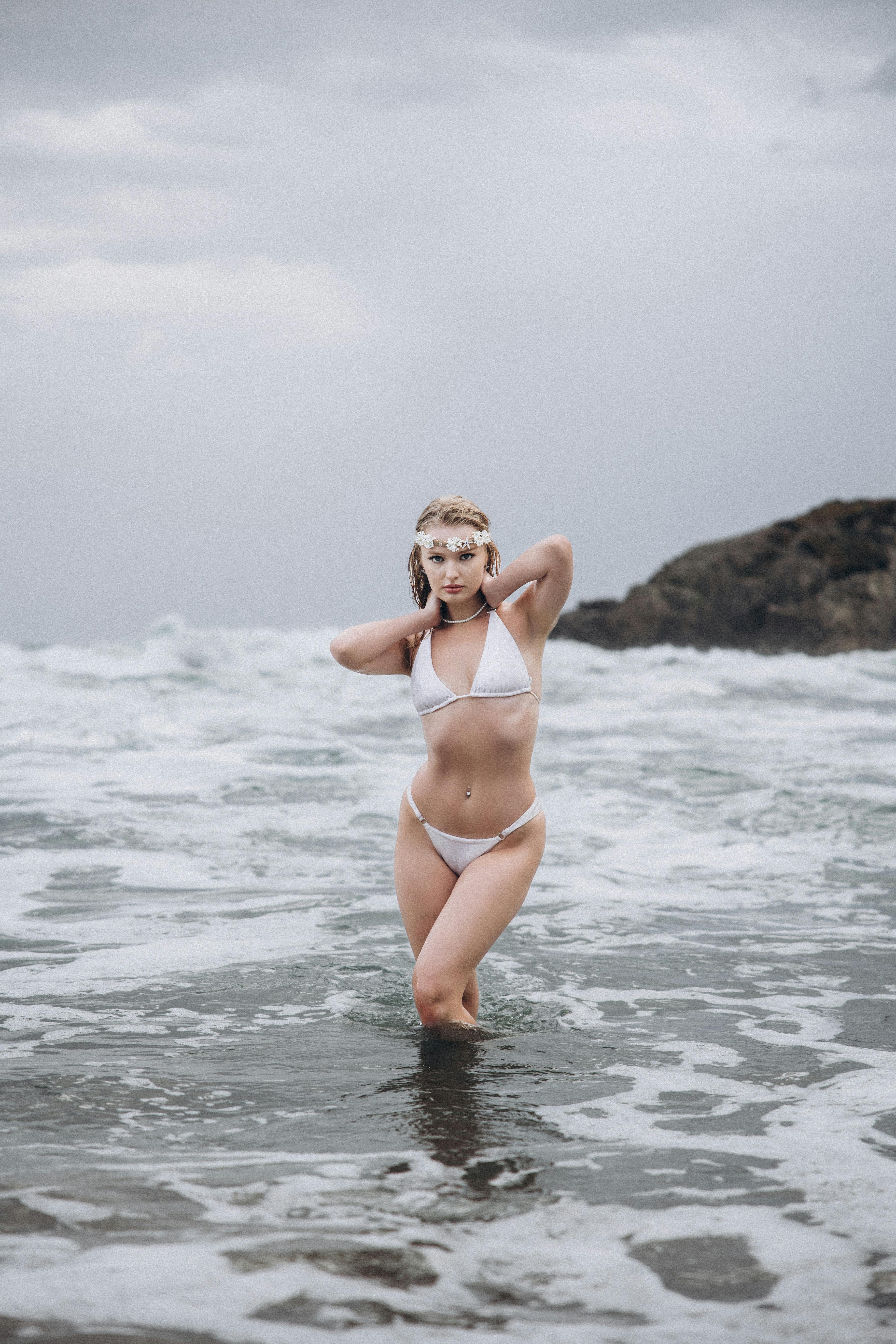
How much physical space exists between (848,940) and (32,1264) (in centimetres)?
517

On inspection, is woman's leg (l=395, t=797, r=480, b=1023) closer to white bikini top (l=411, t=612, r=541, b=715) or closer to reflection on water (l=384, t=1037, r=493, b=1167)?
reflection on water (l=384, t=1037, r=493, b=1167)

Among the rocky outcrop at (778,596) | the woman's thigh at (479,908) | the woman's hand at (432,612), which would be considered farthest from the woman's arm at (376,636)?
the rocky outcrop at (778,596)

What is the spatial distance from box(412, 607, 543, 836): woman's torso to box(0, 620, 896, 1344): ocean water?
96 centimetres

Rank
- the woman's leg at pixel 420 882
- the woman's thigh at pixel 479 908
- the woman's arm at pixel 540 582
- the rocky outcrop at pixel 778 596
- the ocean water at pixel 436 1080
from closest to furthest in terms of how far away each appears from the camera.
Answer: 1. the ocean water at pixel 436 1080
2. the woman's thigh at pixel 479 908
3. the woman's arm at pixel 540 582
4. the woman's leg at pixel 420 882
5. the rocky outcrop at pixel 778 596

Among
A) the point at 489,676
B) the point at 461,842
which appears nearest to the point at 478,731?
the point at 489,676

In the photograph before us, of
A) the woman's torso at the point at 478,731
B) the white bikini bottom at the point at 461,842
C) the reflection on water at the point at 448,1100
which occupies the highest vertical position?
the woman's torso at the point at 478,731

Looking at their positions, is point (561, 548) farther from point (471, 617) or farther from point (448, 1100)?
point (448, 1100)

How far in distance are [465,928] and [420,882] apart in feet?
1.25

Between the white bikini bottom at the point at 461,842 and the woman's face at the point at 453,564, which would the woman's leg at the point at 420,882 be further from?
the woman's face at the point at 453,564

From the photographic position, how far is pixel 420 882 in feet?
15.9

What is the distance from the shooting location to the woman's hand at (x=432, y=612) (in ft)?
15.7

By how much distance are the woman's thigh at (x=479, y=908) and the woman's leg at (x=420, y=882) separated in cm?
7

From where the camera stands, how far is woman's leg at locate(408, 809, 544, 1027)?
4523 millimetres

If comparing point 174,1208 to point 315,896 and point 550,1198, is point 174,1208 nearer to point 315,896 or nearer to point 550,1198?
point 550,1198
